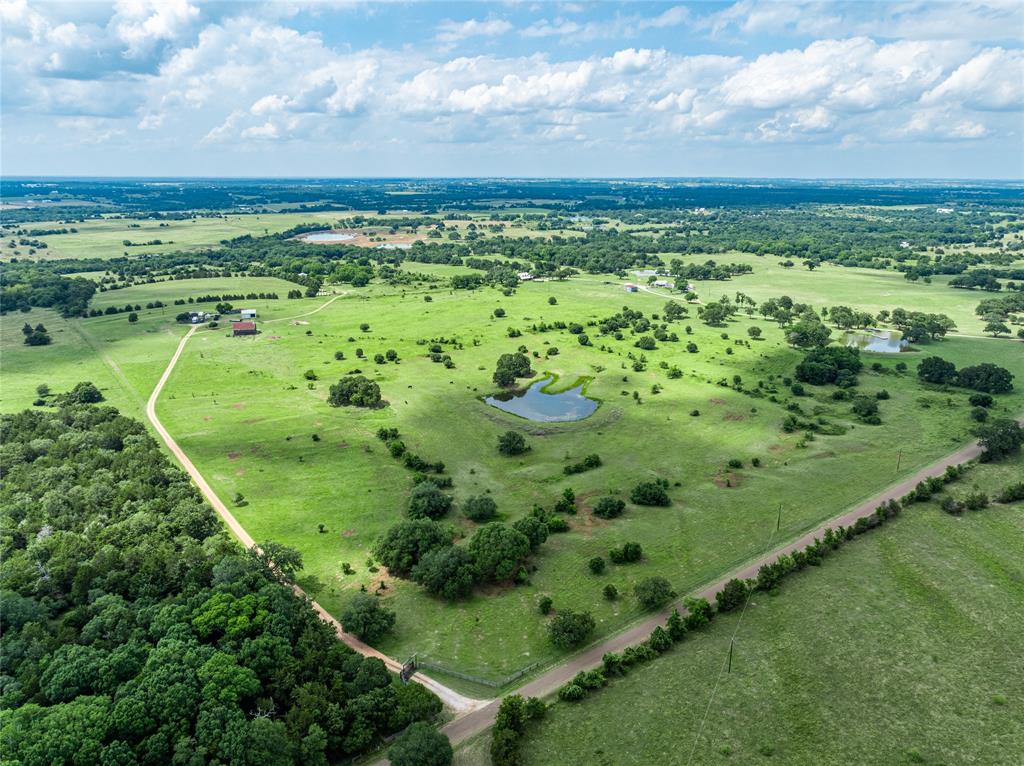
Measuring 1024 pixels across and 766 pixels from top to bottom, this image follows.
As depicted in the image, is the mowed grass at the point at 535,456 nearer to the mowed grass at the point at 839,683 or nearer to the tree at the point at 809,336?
the tree at the point at 809,336

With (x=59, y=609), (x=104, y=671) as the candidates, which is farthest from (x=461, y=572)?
(x=59, y=609)

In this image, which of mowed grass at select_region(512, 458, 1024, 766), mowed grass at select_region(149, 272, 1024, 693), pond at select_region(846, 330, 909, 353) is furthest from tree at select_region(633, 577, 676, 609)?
pond at select_region(846, 330, 909, 353)

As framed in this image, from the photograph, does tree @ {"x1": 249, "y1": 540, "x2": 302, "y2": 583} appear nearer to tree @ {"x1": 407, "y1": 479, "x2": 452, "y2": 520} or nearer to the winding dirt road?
the winding dirt road

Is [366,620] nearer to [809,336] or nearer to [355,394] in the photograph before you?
[355,394]

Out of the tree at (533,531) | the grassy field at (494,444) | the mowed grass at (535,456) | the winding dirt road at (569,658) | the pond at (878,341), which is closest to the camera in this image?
the winding dirt road at (569,658)

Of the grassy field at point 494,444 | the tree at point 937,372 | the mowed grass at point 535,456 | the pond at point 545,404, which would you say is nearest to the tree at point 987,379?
the tree at point 937,372
